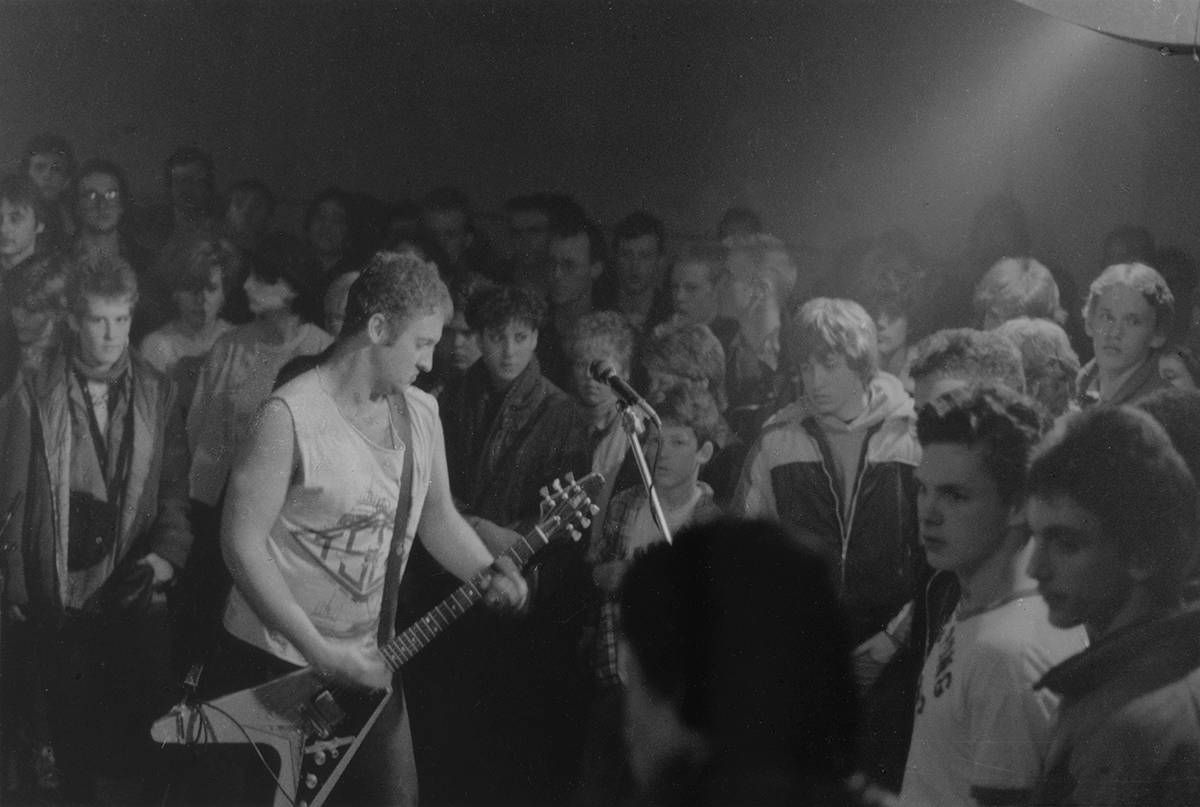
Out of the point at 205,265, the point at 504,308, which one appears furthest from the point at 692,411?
the point at 205,265

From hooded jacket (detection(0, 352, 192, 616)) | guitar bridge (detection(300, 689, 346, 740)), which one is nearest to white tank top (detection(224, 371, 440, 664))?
guitar bridge (detection(300, 689, 346, 740))

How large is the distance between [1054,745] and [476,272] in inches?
79.0

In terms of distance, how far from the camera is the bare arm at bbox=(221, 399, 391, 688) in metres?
3.29

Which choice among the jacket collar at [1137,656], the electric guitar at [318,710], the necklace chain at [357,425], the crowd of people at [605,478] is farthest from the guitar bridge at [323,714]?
the jacket collar at [1137,656]

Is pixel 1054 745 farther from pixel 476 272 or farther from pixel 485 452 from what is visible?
pixel 476 272

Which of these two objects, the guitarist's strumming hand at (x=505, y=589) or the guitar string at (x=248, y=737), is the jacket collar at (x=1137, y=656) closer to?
the guitarist's strumming hand at (x=505, y=589)

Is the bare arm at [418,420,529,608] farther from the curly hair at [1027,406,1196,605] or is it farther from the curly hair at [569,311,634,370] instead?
the curly hair at [1027,406,1196,605]

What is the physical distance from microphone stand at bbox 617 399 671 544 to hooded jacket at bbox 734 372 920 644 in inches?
8.4

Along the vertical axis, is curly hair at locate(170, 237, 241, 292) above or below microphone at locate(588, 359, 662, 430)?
above

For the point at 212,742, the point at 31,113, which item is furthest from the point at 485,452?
the point at 31,113

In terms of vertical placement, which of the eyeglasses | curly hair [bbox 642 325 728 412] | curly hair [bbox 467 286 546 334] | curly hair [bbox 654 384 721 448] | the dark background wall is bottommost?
curly hair [bbox 654 384 721 448]

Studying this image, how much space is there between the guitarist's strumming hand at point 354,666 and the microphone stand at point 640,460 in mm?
834

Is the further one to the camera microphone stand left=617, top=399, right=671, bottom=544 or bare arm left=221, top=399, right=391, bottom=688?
microphone stand left=617, top=399, right=671, bottom=544

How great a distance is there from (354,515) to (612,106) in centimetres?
132
